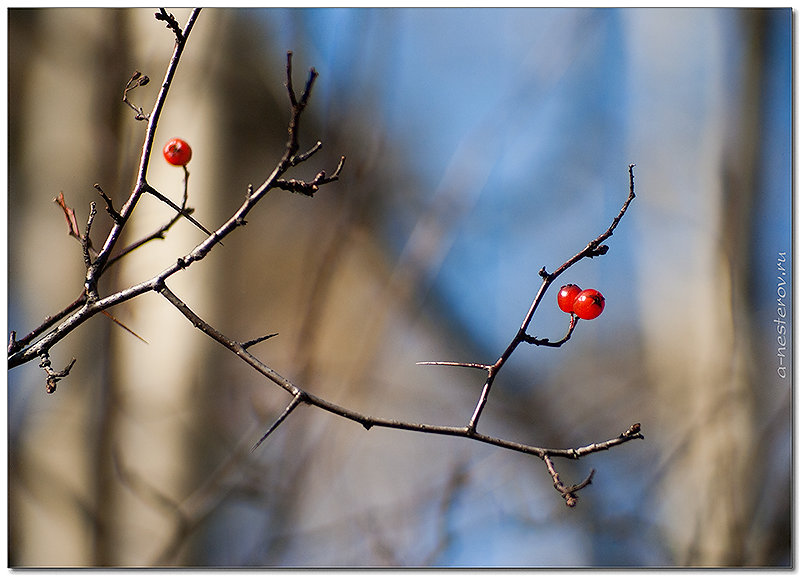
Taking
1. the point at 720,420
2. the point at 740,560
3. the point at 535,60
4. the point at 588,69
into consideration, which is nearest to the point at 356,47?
the point at 535,60

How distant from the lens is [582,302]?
0.57 metres

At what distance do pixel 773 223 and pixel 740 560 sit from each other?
0.54 meters

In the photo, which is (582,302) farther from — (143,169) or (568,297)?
(143,169)

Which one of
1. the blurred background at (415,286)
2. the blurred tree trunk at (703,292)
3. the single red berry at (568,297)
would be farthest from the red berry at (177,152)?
the blurred tree trunk at (703,292)

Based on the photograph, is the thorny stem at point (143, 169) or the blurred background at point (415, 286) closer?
the thorny stem at point (143, 169)

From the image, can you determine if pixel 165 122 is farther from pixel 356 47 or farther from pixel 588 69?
pixel 588 69

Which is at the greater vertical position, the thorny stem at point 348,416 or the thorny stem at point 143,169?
the thorny stem at point 143,169

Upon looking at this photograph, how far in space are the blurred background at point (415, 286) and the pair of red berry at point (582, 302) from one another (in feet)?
1.64

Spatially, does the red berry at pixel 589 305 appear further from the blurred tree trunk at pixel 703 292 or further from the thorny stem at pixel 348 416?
the blurred tree trunk at pixel 703 292

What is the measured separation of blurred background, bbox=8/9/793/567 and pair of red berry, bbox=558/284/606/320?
0.50 m

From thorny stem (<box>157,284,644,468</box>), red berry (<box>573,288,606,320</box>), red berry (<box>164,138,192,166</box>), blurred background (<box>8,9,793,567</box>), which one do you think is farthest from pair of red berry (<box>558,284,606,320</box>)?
blurred background (<box>8,9,793,567</box>)

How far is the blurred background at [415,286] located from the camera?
1.04 m

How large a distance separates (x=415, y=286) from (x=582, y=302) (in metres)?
0.61

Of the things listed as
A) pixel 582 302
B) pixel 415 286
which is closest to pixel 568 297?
pixel 582 302
